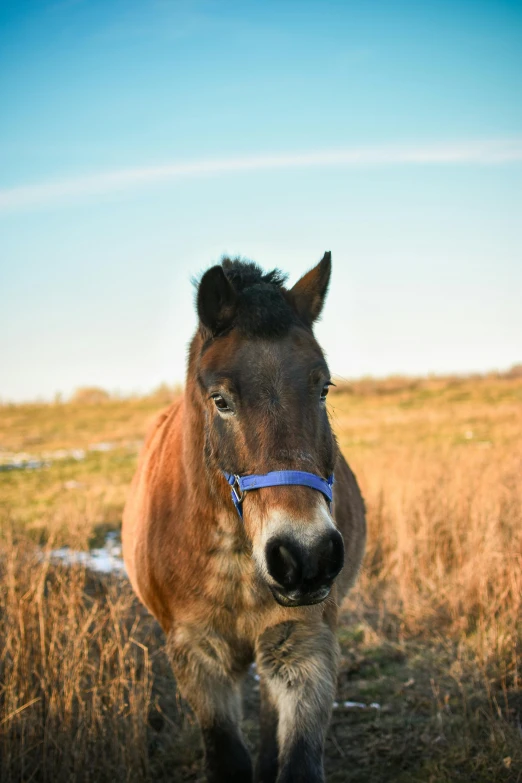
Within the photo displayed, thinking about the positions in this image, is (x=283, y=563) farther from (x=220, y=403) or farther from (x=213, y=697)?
(x=213, y=697)

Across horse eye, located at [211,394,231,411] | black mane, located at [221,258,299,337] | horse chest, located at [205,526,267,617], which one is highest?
black mane, located at [221,258,299,337]

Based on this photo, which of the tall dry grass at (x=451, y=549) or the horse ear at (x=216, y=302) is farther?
the tall dry grass at (x=451, y=549)

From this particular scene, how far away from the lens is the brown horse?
7.89ft

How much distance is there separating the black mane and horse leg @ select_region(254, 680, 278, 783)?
176 centimetres

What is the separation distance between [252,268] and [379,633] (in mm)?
3986

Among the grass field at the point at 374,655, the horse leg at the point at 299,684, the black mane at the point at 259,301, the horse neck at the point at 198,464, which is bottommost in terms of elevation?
the grass field at the point at 374,655

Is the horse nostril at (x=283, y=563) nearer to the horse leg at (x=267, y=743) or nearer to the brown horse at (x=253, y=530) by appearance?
the brown horse at (x=253, y=530)

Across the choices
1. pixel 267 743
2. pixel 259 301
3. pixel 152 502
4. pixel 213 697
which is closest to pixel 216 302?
pixel 259 301

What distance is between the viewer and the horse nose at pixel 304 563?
223 centimetres

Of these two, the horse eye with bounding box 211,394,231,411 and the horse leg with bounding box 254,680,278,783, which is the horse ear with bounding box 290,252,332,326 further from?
the horse leg with bounding box 254,680,278,783

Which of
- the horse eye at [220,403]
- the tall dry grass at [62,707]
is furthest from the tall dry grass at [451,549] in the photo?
the horse eye at [220,403]

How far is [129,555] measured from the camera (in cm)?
471

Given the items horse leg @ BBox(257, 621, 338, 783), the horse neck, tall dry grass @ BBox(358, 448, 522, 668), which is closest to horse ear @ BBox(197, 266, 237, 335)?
the horse neck

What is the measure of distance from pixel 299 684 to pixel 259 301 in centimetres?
179
